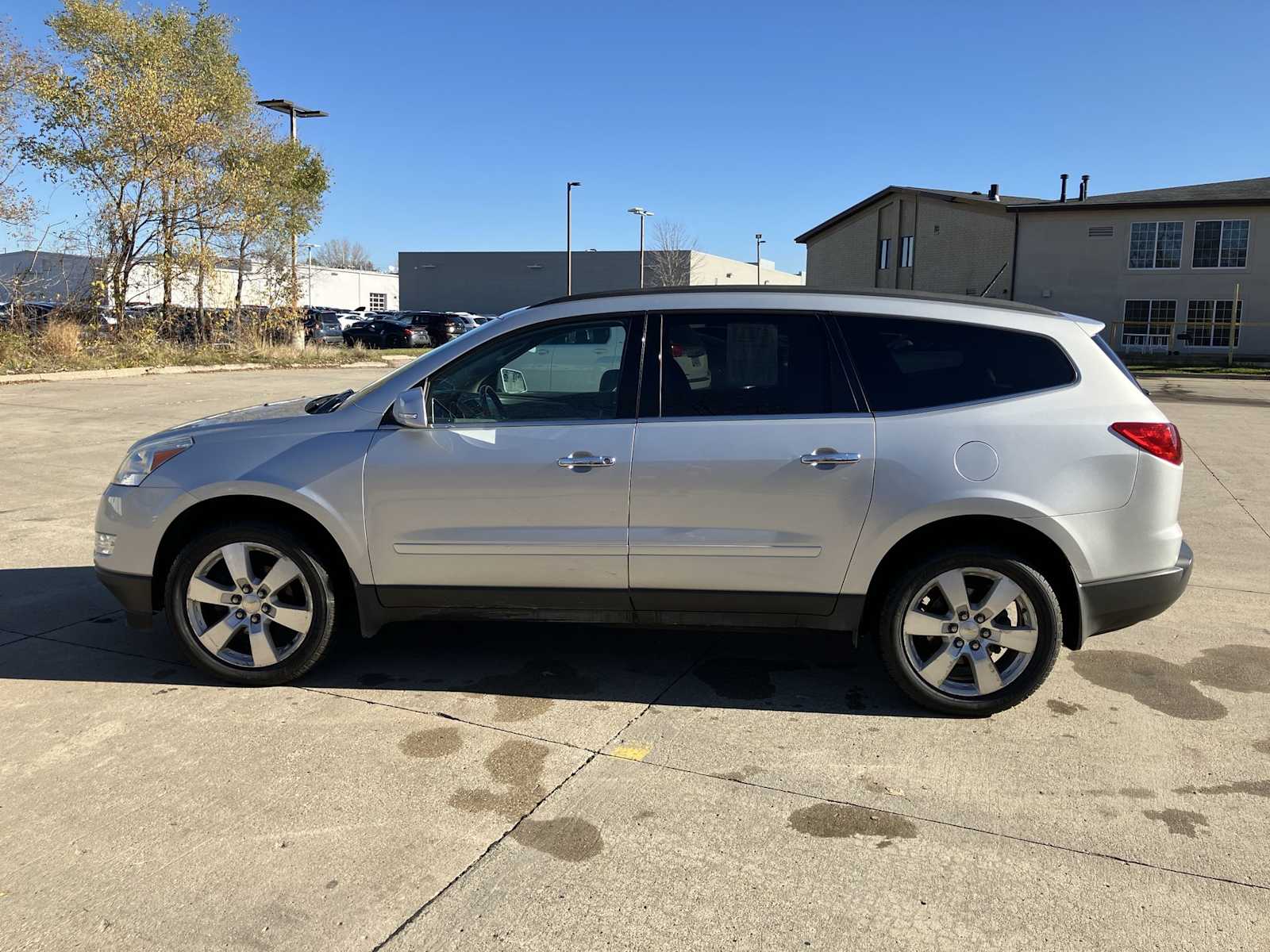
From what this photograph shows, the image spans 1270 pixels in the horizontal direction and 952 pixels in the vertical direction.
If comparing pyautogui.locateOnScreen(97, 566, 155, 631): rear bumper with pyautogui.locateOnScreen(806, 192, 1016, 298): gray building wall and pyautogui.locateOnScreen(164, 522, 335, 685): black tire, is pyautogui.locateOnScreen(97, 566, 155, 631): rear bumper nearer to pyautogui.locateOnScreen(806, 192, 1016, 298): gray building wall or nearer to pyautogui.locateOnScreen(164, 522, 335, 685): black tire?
pyautogui.locateOnScreen(164, 522, 335, 685): black tire

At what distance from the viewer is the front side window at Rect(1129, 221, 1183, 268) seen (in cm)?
3591

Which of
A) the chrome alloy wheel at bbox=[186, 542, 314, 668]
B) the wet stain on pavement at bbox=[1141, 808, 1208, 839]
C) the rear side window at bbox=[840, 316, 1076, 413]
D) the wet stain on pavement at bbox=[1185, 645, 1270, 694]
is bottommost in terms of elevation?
the wet stain on pavement at bbox=[1141, 808, 1208, 839]

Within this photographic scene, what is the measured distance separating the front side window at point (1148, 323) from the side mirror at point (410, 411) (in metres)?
37.3

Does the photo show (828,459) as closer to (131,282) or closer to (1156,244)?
(131,282)

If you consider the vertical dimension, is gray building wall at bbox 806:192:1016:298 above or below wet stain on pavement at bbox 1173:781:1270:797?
above

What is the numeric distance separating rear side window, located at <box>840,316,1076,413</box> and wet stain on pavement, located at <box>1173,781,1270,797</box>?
1.62 meters

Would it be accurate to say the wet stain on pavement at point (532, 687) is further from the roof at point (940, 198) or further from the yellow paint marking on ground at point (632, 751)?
the roof at point (940, 198)

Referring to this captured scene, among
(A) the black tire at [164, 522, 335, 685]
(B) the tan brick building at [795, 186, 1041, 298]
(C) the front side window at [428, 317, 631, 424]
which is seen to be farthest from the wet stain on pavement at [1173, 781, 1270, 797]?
(B) the tan brick building at [795, 186, 1041, 298]

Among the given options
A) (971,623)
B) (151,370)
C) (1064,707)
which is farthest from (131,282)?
(1064,707)

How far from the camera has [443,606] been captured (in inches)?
173

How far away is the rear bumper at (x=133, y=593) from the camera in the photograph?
14.8 feet

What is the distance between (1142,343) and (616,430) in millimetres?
38007

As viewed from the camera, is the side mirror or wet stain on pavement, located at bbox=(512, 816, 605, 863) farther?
the side mirror

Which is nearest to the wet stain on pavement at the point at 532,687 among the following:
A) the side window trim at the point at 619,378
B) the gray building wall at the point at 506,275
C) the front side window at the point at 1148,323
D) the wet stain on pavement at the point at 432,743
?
the wet stain on pavement at the point at 432,743
